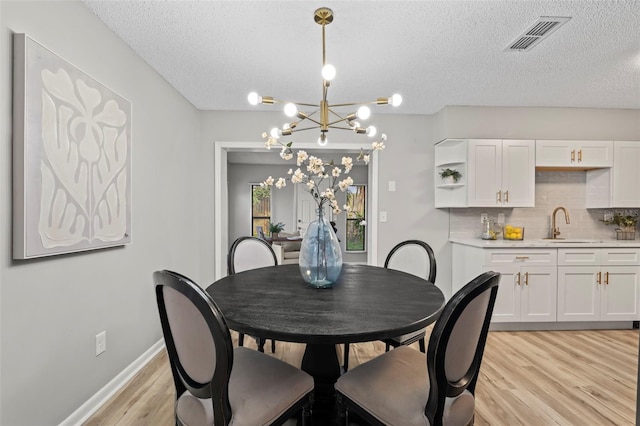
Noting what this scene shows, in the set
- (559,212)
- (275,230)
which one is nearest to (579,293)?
(559,212)

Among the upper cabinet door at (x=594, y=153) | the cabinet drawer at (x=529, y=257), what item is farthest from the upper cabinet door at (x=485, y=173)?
the upper cabinet door at (x=594, y=153)

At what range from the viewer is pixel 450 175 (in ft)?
12.3

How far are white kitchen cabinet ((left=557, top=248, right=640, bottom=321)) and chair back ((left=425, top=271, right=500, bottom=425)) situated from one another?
9.07ft

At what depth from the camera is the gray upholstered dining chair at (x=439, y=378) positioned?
3.54 ft

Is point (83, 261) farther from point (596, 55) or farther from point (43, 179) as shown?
point (596, 55)

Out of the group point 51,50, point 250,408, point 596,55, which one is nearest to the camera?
point 250,408

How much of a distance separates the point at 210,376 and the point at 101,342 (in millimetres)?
1382

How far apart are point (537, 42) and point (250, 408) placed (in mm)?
2770

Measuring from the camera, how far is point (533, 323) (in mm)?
3396

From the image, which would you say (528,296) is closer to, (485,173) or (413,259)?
(485,173)

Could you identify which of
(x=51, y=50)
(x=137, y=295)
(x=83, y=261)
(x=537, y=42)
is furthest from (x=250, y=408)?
(x=537, y=42)

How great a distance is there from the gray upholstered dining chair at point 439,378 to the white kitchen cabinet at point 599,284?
2.71 m

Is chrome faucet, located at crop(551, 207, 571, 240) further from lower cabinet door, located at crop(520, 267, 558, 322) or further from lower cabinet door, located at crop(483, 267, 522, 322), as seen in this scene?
lower cabinet door, located at crop(483, 267, 522, 322)

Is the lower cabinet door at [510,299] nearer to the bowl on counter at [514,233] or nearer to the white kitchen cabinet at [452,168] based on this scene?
the bowl on counter at [514,233]
